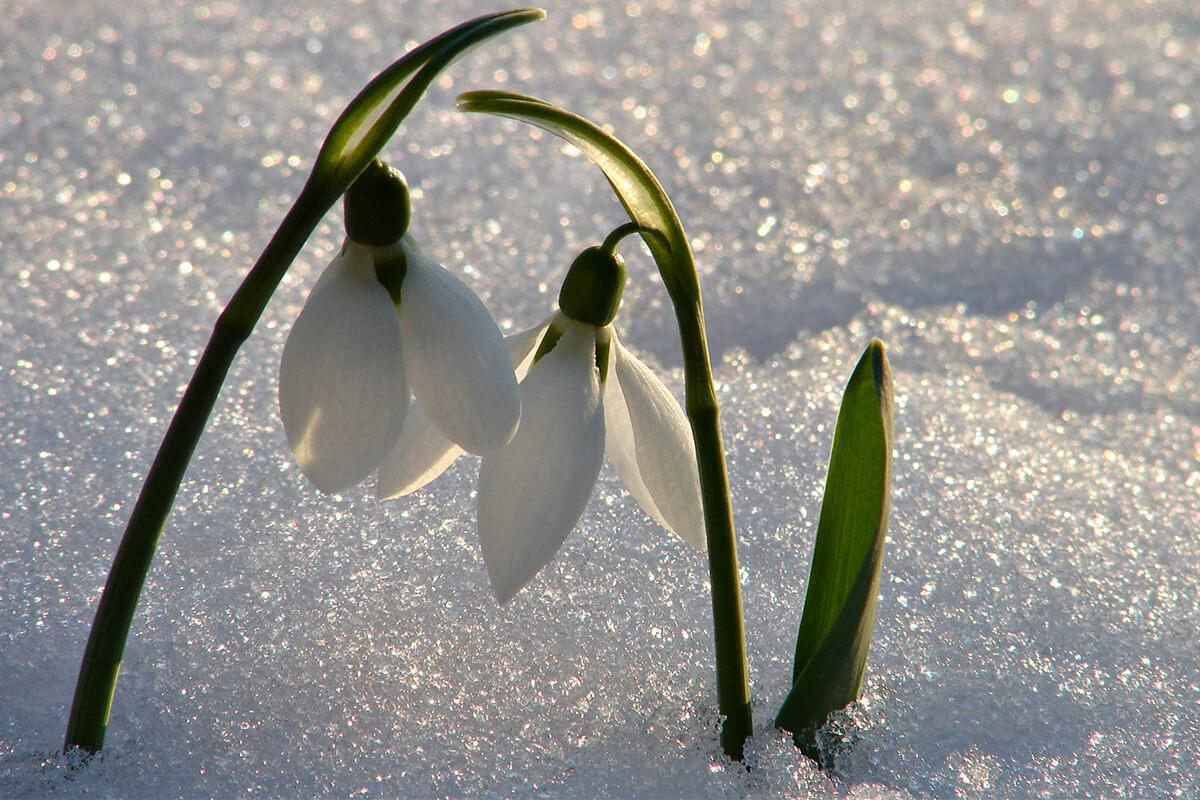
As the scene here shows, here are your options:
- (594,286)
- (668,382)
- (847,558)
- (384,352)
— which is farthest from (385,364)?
(668,382)

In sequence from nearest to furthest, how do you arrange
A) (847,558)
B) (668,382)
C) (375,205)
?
(375,205) < (847,558) < (668,382)

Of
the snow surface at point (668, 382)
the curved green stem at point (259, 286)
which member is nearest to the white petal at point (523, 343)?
the curved green stem at point (259, 286)

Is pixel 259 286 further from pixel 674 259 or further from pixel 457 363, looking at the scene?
pixel 674 259

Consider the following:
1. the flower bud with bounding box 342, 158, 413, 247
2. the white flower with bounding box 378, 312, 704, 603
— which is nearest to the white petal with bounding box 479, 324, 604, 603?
the white flower with bounding box 378, 312, 704, 603

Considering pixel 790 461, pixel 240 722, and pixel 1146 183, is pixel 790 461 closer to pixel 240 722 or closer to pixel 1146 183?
pixel 240 722

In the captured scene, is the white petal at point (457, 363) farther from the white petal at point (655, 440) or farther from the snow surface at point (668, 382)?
the snow surface at point (668, 382)

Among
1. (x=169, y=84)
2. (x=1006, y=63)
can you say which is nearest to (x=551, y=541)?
(x=169, y=84)
